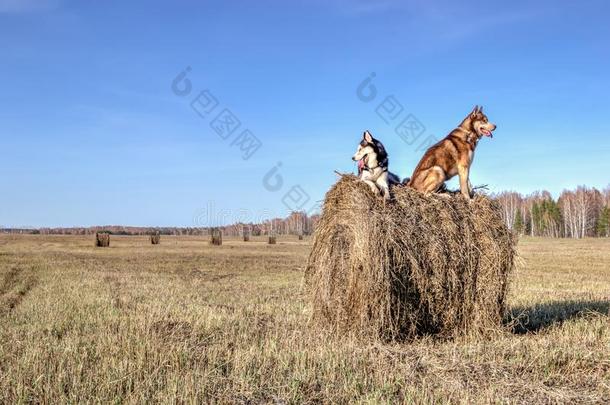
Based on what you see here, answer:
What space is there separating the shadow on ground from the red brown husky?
240cm

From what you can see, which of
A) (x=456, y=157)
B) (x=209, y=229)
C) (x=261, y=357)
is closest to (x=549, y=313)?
(x=456, y=157)

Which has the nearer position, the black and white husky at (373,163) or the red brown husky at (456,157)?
the black and white husky at (373,163)

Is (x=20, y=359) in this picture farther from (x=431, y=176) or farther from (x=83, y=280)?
(x=83, y=280)

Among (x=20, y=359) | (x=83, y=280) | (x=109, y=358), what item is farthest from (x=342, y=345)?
(x=83, y=280)

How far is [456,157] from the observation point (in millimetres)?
8922

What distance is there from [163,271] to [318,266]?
13002 millimetres

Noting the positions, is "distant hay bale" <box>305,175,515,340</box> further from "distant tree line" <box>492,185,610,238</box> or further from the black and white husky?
"distant tree line" <box>492,185,610,238</box>

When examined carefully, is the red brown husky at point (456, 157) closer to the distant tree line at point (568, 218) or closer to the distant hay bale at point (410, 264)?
the distant hay bale at point (410, 264)

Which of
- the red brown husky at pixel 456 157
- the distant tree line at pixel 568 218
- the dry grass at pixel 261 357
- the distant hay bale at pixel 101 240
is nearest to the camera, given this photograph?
the dry grass at pixel 261 357

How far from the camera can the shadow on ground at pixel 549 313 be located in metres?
9.14

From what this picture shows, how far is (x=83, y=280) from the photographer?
52.6ft

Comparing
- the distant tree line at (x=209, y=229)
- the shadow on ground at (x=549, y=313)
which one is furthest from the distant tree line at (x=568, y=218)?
the shadow on ground at (x=549, y=313)

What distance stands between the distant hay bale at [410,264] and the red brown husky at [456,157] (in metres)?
0.35

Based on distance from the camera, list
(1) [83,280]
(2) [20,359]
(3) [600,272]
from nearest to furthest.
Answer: (2) [20,359]
(1) [83,280]
(3) [600,272]
